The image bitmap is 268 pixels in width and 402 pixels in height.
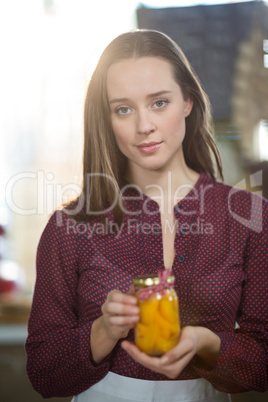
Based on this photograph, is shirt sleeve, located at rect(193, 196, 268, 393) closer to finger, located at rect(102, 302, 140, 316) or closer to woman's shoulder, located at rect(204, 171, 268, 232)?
woman's shoulder, located at rect(204, 171, 268, 232)

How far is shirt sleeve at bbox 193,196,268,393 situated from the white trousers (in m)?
0.04

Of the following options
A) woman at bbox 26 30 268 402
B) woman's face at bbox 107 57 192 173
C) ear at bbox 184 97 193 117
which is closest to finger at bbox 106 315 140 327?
woman at bbox 26 30 268 402

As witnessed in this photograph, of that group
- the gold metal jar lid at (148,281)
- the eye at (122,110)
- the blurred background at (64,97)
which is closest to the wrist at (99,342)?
the gold metal jar lid at (148,281)

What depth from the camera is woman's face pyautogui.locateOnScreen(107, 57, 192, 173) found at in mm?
1158

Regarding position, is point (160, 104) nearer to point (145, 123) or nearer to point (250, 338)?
point (145, 123)

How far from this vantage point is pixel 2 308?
6.93 ft

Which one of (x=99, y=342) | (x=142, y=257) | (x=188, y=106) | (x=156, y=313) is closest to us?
(x=156, y=313)

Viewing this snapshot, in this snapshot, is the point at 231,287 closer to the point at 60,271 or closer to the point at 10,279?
the point at 60,271

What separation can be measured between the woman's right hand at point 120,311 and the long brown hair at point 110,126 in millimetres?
379

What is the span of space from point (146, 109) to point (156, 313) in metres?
0.55

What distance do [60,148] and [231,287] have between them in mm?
1266

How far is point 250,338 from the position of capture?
45.3 inches

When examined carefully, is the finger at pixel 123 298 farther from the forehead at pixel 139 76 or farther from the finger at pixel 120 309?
the forehead at pixel 139 76

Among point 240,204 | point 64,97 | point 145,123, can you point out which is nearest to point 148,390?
point 240,204
